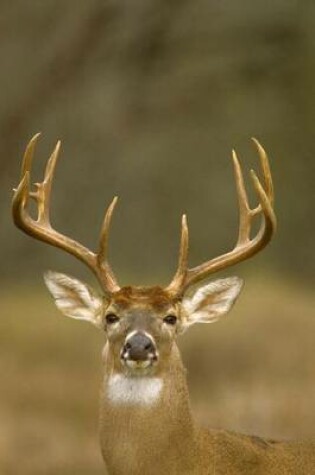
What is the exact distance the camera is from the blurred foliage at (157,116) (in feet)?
46.3

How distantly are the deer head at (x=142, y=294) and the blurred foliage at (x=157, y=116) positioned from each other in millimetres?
4238

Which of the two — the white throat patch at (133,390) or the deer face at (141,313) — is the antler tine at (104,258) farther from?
the white throat patch at (133,390)

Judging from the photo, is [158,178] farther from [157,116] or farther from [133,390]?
[133,390]

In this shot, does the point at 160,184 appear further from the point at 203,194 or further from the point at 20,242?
the point at 20,242

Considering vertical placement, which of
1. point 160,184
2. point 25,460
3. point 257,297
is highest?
point 160,184

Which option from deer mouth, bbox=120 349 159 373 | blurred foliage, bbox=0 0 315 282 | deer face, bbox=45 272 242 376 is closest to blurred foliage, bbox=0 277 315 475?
blurred foliage, bbox=0 0 315 282

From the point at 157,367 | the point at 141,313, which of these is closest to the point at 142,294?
the point at 141,313

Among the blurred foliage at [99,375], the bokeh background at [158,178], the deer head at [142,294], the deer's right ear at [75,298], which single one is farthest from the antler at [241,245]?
the bokeh background at [158,178]

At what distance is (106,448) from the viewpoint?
903 centimetres

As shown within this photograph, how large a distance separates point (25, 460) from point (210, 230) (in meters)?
3.87

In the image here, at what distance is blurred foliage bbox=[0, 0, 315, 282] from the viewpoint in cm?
1410

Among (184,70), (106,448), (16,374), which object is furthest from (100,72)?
(106,448)

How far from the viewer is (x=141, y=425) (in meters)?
9.00

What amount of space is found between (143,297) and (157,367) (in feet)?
1.27
